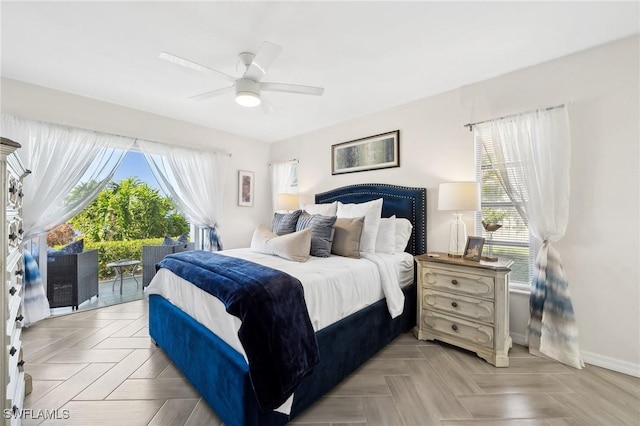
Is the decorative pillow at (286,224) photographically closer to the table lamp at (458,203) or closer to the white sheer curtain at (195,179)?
the table lamp at (458,203)

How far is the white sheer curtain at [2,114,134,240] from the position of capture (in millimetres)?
2666

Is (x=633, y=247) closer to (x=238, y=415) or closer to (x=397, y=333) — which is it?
(x=397, y=333)

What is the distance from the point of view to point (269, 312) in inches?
53.2

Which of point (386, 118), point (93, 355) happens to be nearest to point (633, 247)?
point (386, 118)

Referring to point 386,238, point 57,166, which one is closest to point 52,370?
point 57,166

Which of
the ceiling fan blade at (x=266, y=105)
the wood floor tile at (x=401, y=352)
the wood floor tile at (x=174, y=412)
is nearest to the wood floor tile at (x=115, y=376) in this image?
the wood floor tile at (x=174, y=412)

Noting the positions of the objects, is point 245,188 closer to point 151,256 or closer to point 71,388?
point 151,256

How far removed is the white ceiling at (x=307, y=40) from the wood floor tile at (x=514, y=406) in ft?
8.34

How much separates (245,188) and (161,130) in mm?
1487

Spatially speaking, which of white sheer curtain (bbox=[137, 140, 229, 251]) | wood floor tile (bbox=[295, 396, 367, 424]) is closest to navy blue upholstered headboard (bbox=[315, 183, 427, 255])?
wood floor tile (bbox=[295, 396, 367, 424])

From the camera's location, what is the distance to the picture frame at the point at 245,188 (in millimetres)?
4461

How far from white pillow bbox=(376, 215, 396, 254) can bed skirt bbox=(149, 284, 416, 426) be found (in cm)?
63

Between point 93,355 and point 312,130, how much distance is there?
3743 mm

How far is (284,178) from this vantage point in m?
4.69
